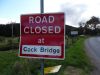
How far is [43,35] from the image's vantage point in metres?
5.48

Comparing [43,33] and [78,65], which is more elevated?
[43,33]

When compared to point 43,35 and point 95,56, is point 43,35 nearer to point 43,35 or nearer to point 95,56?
point 43,35

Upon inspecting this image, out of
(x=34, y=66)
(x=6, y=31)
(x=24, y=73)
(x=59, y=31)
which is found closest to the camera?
(x=59, y=31)

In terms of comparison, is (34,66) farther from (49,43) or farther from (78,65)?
(49,43)

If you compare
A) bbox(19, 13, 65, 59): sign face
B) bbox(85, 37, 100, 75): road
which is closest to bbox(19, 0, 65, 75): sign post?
bbox(19, 13, 65, 59): sign face

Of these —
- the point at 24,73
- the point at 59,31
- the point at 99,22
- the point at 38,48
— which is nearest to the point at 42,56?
the point at 38,48

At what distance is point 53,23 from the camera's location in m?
5.41

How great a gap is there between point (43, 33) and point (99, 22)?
143 m

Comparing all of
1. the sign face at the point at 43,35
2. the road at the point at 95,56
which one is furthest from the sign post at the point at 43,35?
the road at the point at 95,56

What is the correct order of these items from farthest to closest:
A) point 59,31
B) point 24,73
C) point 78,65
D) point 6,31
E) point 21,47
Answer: point 6,31 < point 78,65 < point 24,73 < point 21,47 < point 59,31

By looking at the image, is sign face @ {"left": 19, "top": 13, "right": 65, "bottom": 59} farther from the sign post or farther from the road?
the road

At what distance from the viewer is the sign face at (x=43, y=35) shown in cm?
540

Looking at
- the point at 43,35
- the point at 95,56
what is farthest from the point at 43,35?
the point at 95,56

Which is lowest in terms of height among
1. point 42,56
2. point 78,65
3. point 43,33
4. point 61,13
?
point 78,65
